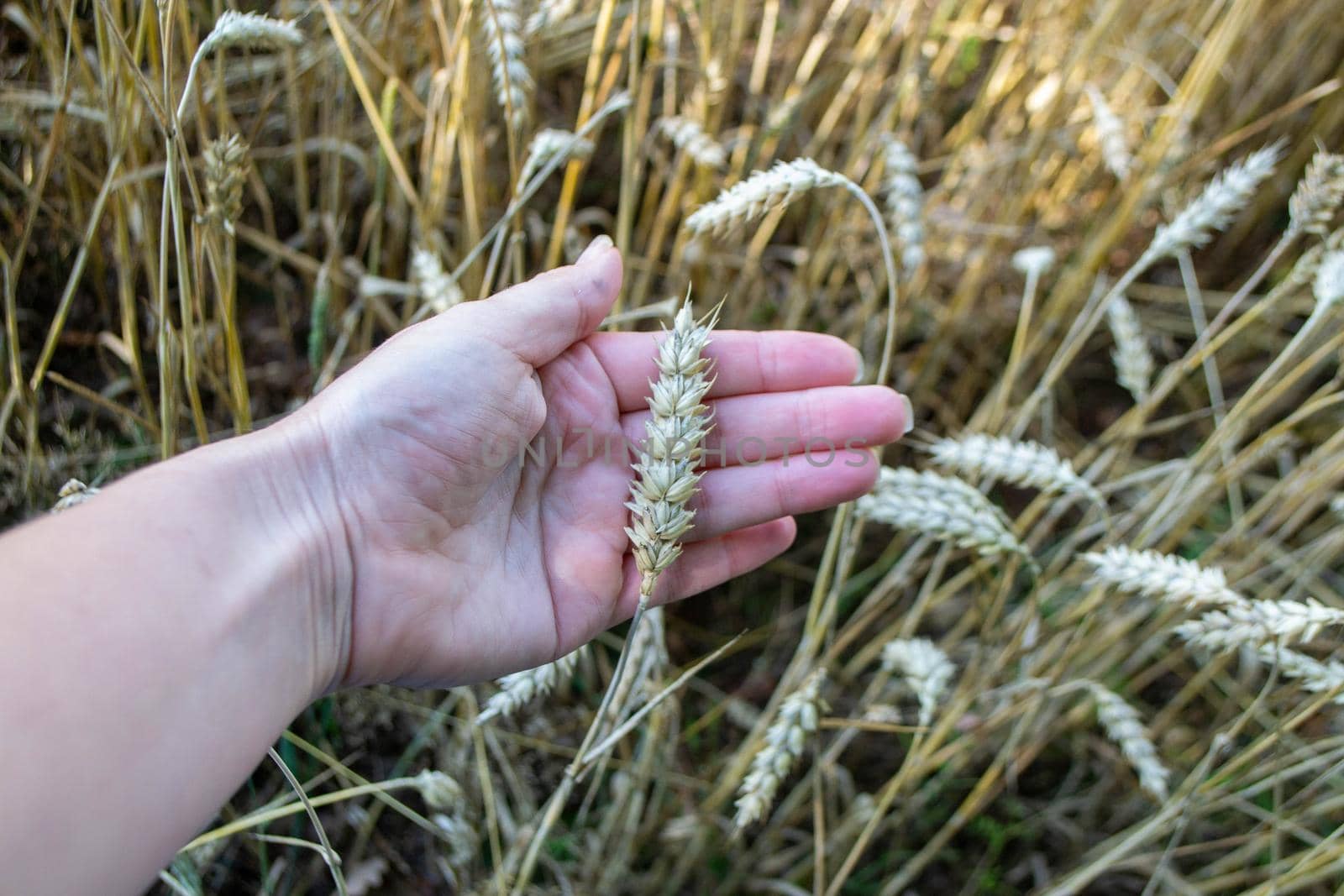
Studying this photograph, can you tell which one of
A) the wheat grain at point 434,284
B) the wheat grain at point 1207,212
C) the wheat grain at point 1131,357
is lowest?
the wheat grain at point 1131,357

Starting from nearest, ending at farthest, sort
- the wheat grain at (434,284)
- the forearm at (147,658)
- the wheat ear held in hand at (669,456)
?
the forearm at (147,658) → the wheat ear held in hand at (669,456) → the wheat grain at (434,284)

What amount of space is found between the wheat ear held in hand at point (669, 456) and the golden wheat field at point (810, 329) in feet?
0.41

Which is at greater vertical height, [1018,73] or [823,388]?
[1018,73]

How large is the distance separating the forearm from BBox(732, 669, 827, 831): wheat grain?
507mm

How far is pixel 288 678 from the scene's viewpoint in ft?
2.96

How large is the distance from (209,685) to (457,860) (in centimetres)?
49

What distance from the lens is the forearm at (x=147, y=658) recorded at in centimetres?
71

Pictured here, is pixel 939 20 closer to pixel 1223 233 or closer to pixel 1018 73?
pixel 1018 73

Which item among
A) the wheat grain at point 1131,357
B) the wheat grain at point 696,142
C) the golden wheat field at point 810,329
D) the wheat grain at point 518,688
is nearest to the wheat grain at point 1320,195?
the golden wheat field at point 810,329

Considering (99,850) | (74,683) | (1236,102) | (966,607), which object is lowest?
(966,607)

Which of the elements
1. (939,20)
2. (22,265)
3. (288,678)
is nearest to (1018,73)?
(939,20)

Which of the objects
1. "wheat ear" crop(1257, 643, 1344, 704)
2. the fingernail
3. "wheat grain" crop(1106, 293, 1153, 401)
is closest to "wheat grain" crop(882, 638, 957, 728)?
"wheat ear" crop(1257, 643, 1344, 704)

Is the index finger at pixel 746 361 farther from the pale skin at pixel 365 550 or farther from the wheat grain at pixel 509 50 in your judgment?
the wheat grain at pixel 509 50

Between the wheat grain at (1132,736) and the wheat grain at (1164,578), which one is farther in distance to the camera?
the wheat grain at (1132,736)
